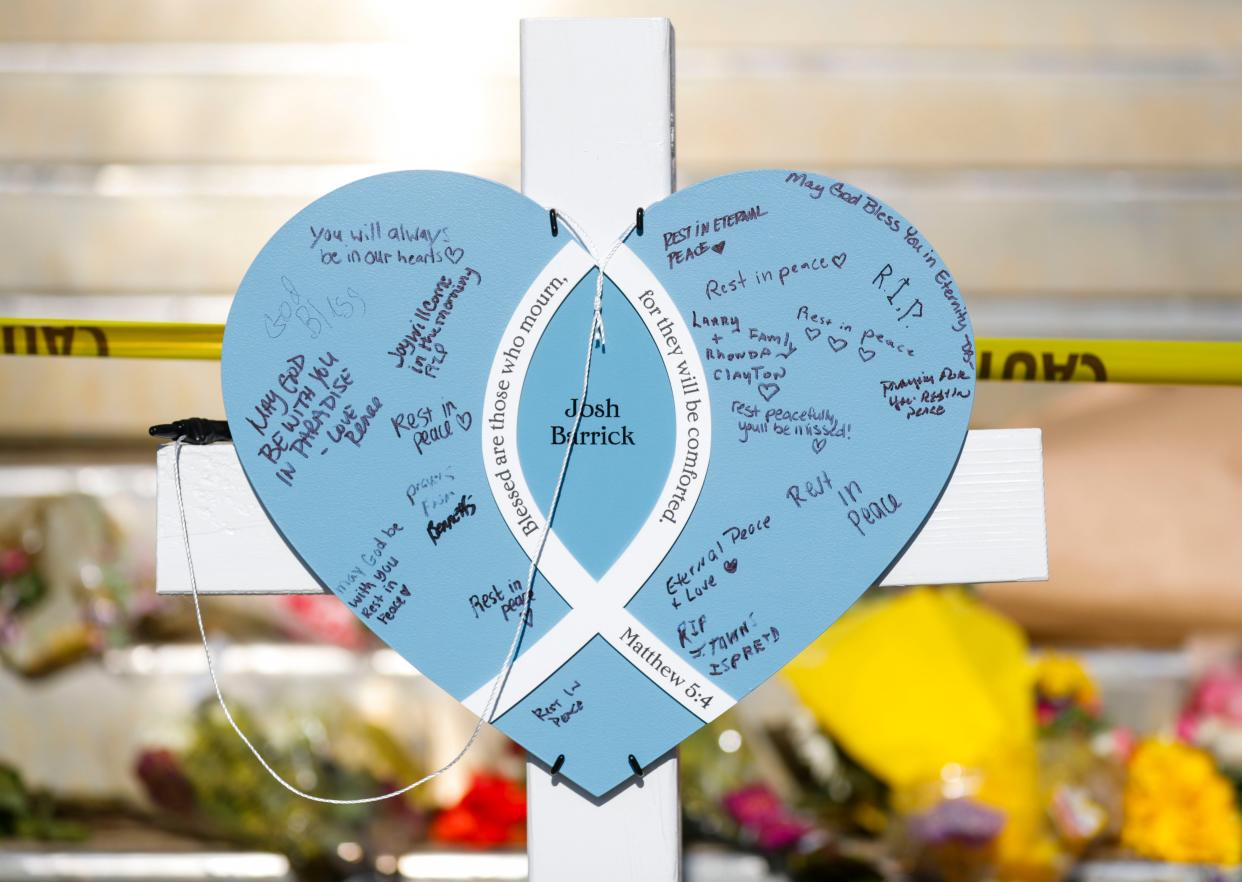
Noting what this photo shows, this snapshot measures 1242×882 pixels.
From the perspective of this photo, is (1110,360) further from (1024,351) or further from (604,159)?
(604,159)

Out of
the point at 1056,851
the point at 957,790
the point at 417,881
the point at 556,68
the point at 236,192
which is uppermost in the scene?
the point at 236,192

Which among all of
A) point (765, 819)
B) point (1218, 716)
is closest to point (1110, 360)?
point (765, 819)

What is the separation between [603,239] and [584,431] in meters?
0.11

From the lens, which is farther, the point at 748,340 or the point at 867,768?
the point at 867,768

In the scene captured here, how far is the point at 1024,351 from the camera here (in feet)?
2.19

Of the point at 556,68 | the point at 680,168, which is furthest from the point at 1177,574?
the point at 556,68

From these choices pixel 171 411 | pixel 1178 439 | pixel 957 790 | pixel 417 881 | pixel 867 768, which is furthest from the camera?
pixel 171 411

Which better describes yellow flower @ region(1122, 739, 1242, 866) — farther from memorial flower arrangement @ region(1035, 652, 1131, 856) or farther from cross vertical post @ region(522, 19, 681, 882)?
cross vertical post @ region(522, 19, 681, 882)

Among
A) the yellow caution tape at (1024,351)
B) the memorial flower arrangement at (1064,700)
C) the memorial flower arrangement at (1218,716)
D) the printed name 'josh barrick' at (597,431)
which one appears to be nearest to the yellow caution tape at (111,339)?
the yellow caution tape at (1024,351)

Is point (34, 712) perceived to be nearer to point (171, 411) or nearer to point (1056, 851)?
point (171, 411)

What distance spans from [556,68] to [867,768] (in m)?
1.29

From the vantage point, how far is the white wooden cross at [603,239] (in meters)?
0.59

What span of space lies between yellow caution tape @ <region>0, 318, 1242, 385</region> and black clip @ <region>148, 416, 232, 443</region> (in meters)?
0.07

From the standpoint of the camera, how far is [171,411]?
1974 millimetres
